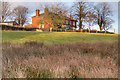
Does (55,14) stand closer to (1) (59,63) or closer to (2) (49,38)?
(2) (49,38)

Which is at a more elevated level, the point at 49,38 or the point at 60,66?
the point at 49,38

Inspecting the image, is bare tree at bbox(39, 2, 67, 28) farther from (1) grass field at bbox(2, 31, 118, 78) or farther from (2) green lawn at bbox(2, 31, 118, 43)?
(1) grass field at bbox(2, 31, 118, 78)

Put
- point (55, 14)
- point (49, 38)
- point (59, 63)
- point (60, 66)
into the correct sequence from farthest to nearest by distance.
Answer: point (55, 14) < point (49, 38) < point (59, 63) < point (60, 66)

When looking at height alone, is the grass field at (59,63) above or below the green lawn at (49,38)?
below

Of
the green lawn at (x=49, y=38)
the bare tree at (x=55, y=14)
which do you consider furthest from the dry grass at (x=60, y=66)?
the bare tree at (x=55, y=14)

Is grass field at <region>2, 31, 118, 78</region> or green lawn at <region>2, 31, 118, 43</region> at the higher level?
green lawn at <region>2, 31, 118, 43</region>

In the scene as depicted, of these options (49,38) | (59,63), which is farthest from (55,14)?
(59,63)

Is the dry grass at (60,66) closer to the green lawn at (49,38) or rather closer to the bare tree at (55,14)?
the green lawn at (49,38)

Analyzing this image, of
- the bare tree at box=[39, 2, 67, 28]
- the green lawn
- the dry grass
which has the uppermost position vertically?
the bare tree at box=[39, 2, 67, 28]

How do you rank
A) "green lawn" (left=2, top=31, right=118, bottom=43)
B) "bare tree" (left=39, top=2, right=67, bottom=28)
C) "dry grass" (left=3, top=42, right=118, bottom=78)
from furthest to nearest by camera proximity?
"bare tree" (left=39, top=2, right=67, bottom=28)
"green lawn" (left=2, top=31, right=118, bottom=43)
"dry grass" (left=3, top=42, right=118, bottom=78)

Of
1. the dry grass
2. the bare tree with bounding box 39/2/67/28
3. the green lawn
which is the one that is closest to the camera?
the dry grass

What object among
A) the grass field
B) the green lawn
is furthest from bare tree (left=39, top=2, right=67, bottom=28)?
the grass field

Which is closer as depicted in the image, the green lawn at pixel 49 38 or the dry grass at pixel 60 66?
the dry grass at pixel 60 66

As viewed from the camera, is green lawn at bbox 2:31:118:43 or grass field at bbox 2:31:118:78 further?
green lawn at bbox 2:31:118:43
